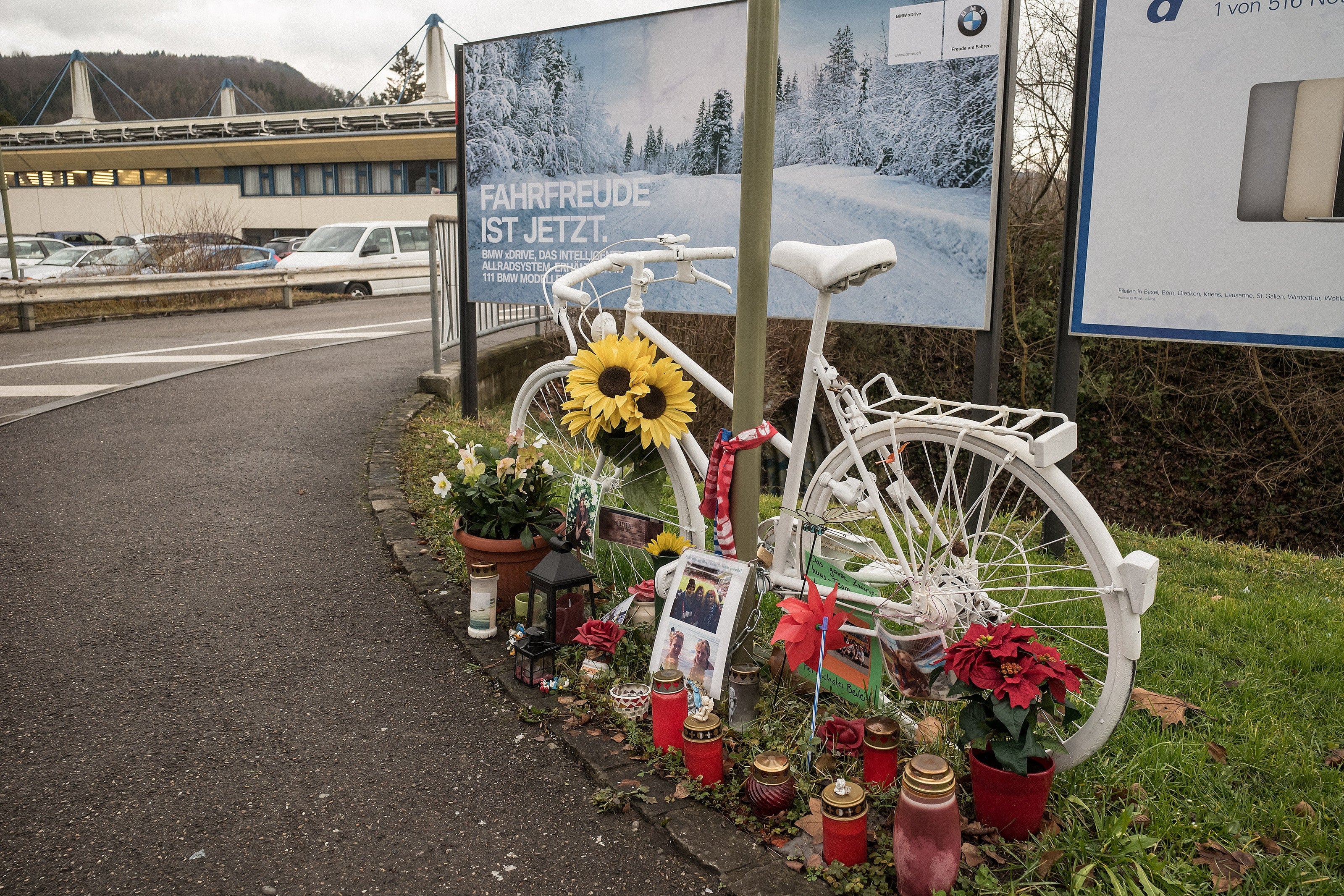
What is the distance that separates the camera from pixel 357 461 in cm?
610

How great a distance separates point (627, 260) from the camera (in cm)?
366

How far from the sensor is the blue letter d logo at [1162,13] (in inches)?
153

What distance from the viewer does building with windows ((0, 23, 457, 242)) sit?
38.7 m

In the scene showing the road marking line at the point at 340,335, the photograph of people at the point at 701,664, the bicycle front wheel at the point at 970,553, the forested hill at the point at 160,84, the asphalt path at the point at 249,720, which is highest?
the forested hill at the point at 160,84

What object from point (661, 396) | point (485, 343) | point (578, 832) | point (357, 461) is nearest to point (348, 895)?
point (578, 832)

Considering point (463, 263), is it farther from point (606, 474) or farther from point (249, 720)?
point (249, 720)

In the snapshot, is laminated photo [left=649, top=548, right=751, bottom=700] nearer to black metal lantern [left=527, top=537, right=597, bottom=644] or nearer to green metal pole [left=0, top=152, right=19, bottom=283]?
black metal lantern [left=527, top=537, right=597, bottom=644]

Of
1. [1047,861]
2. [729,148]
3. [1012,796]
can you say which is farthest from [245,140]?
[1047,861]

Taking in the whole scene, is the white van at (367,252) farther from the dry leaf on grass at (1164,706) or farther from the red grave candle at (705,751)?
the dry leaf on grass at (1164,706)

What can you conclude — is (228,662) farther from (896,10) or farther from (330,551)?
(896,10)

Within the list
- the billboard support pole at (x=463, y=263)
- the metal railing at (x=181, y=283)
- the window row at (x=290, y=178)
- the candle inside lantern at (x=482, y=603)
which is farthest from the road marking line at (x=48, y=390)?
the window row at (x=290, y=178)

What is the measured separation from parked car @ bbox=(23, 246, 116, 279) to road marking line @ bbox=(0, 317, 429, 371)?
27.2ft

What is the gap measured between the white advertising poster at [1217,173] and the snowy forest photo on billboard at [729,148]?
1.77 ft

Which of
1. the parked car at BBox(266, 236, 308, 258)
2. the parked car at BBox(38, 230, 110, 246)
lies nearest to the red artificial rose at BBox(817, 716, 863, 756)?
the parked car at BBox(266, 236, 308, 258)
